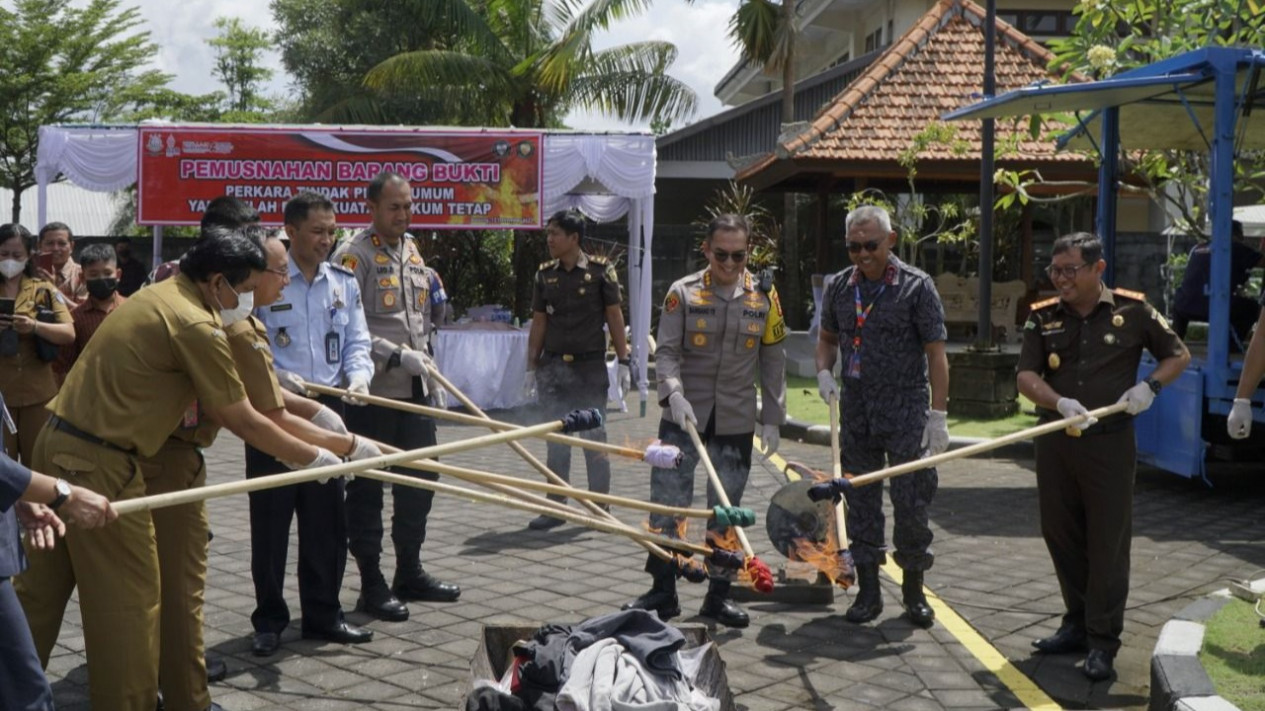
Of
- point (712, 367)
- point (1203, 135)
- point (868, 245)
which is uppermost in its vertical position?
point (1203, 135)

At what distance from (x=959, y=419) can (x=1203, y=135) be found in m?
4.02

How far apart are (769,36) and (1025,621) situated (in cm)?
1685

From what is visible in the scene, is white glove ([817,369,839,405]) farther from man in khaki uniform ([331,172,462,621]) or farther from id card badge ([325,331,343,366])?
id card badge ([325,331,343,366])

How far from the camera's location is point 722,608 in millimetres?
6336

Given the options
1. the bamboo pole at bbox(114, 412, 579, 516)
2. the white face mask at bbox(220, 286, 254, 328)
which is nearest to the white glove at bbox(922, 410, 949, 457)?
the bamboo pole at bbox(114, 412, 579, 516)

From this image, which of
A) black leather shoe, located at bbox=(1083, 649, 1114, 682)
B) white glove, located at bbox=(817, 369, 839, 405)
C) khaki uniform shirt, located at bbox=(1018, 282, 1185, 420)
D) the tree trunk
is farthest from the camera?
the tree trunk

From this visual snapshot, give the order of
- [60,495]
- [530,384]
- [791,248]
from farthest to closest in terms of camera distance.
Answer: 1. [791,248]
2. [530,384]
3. [60,495]

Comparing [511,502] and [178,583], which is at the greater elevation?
[511,502]

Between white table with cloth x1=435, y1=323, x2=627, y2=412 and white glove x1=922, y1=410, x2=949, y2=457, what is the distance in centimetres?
847

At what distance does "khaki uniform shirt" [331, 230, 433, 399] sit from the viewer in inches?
259

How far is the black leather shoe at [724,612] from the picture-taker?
6289mm

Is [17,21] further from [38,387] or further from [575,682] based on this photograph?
[575,682]

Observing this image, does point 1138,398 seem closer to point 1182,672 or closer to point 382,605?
point 1182,672

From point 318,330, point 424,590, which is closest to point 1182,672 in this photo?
point 424,590
